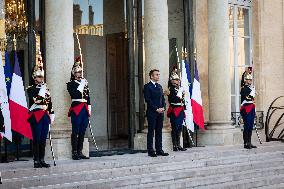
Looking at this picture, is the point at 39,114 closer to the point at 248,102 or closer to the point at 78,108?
the point at 78,108

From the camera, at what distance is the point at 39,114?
366 inches

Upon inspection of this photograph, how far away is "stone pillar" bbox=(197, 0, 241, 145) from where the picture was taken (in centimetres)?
1438

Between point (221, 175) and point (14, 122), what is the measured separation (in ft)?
13.9

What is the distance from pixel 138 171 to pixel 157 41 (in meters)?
4.01

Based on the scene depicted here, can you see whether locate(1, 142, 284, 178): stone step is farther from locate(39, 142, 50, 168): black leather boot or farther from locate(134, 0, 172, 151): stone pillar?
locate(134, 0, 172, 151): stone pillar

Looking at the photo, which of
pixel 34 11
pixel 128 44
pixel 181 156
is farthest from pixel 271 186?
pixel 34 11

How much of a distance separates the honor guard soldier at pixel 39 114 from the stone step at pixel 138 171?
2.22 feet

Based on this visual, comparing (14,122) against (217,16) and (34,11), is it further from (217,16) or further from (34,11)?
(217,16)

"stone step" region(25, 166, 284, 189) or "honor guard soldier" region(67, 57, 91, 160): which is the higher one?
"honor guard soldier" region(67, 57, 91, 160)

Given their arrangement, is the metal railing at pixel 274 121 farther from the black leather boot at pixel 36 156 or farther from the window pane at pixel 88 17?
the black leather boot at pixel 36 156

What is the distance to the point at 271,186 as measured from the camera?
1075 centimetres

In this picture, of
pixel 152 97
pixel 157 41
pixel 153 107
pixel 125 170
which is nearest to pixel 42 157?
pixel 125 170

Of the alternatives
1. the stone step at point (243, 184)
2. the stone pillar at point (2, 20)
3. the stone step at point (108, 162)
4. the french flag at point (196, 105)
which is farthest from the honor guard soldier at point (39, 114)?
the french flag at point (196, 105)

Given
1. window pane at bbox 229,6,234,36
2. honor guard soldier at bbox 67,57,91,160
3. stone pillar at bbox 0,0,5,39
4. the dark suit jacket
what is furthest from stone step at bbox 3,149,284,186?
window pane at bbox 229,6,234,36
